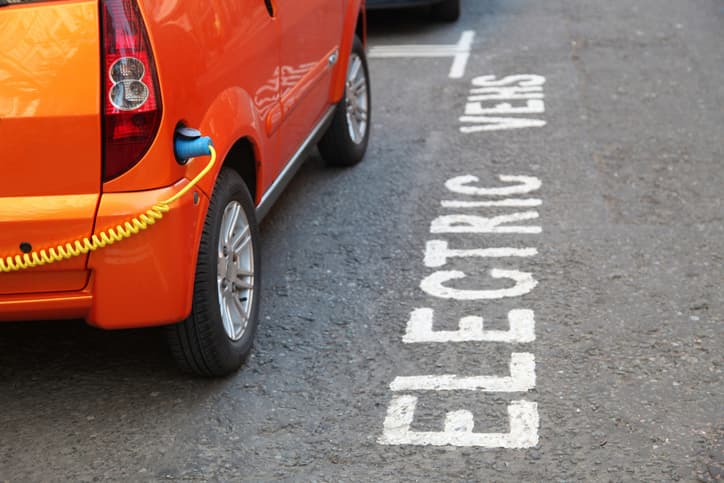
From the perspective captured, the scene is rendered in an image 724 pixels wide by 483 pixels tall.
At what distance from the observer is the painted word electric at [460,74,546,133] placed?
770 cm

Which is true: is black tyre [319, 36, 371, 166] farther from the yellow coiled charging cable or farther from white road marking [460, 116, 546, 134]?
the yellow coiled charging cable

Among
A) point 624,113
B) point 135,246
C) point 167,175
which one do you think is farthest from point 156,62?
point 624,113

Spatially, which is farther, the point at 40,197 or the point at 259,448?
the point at 259,448

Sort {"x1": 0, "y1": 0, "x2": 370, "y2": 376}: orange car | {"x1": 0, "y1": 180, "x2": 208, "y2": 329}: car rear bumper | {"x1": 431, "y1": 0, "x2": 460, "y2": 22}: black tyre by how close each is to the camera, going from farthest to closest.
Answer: {"x1": 431, "y1": 0, "x2": 460, "y2": 22}: black tyre, {"x1": 0, "y1": 180, "x2": 208, "y2": 329}: car rear bumper, {"x1": 0, "y1": 0, "x2": 370, "y2": 376}: orange car

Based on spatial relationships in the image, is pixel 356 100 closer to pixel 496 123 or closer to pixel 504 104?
pixel 496 123

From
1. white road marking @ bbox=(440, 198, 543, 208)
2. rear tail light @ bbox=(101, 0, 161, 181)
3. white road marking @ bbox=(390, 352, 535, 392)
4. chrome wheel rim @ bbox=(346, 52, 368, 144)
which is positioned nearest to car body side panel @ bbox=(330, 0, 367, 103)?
chrome wheel rim @ bbox=(346, 52, 368, 144)

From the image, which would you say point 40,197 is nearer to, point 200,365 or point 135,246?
point 135,246

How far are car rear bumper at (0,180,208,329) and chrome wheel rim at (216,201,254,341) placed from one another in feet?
1.12

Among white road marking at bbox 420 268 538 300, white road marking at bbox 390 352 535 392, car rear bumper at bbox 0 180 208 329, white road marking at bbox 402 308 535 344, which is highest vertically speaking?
car rear bumper at bbox 0 180 208 329

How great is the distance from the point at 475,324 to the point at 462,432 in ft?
2.99

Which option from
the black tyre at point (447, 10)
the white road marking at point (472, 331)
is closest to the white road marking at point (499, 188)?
the white road marking at point (472, 331)

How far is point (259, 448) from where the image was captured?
379cm

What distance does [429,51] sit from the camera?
10141 mm

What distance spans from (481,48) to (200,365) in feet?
21.8
